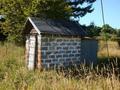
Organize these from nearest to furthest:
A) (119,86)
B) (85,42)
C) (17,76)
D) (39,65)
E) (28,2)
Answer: (119,86) → (17,76) → (39,65) → (85,42) → (28,2)

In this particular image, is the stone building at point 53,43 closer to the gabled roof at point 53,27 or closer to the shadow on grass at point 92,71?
the gabled roof at point 53,27

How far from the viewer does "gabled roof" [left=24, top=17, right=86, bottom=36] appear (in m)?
16.4

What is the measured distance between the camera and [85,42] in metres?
19.8

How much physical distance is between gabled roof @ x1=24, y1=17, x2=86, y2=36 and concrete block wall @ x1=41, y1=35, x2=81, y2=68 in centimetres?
30

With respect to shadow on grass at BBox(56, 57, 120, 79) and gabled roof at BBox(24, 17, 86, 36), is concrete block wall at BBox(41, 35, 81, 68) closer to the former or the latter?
gabled roof at BBox(24, 17, 86, 36)

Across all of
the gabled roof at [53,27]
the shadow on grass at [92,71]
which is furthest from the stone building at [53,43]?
the shadow on grass at [92,71]

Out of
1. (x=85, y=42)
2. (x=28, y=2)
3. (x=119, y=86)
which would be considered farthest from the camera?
(x=28, y=2)

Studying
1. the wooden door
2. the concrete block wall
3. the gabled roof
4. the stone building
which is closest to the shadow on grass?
the stone building

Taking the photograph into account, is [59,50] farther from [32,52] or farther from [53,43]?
[32,52]

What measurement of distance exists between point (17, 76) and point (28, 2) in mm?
15844

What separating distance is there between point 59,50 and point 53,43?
0.68 meters

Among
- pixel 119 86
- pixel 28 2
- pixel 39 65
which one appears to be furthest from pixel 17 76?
pixel 28 2

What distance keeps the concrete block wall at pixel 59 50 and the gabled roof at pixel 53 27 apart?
0.98 ft

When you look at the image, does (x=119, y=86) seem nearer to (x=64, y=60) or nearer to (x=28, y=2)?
(x=64, y=60)
